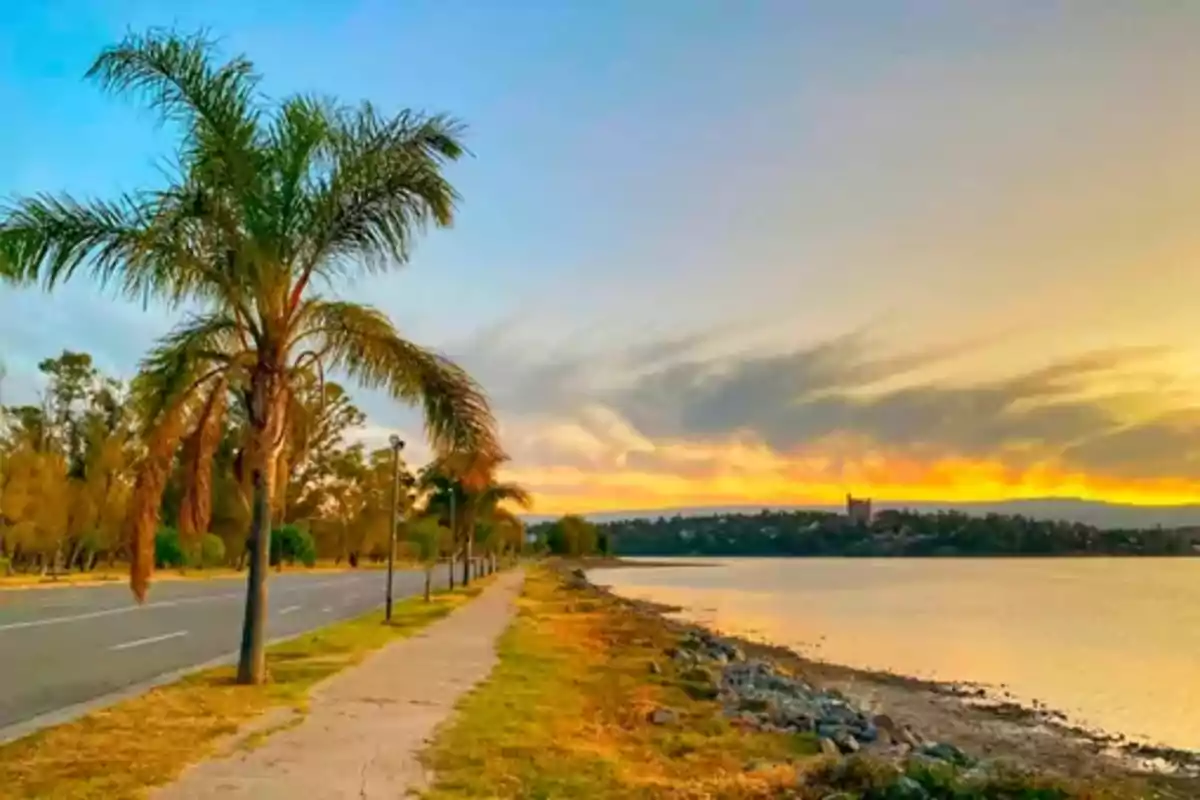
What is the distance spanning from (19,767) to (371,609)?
25.9m

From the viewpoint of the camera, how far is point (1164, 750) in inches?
806

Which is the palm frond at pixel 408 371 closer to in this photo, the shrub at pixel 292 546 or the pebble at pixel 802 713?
the pebble at pixel 802 713

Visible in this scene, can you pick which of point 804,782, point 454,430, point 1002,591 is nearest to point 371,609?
point 454,430

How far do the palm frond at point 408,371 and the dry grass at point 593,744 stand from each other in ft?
10.3

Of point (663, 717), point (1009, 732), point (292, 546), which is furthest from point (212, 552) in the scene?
point (663, 717)

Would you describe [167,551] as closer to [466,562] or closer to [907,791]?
[466,562]

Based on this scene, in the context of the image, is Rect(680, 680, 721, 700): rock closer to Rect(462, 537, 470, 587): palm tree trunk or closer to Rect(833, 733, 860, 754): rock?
Rect(833, 733, 860, 754): rock

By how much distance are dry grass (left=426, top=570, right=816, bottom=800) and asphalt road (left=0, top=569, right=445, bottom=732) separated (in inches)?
189

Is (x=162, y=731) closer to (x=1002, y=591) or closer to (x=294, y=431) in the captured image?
(x=294, y=431)

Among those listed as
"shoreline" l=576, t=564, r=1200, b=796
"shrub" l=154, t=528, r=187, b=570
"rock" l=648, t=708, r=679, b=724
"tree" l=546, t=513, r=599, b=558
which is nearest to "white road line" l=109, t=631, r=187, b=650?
"rock" l=648, t=708, r=679, b=724

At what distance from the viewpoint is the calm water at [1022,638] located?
27.6 m

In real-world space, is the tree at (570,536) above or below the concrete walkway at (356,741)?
above

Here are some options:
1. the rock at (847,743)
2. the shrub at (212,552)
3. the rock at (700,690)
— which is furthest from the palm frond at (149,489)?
the shrub at (212,552)

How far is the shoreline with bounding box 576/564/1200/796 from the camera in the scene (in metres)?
17.7
